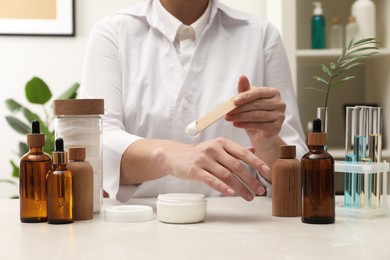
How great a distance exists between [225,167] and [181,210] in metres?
0.12

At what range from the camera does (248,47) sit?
5.37ft

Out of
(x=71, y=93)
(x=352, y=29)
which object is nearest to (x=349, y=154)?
(x=352, y=29)

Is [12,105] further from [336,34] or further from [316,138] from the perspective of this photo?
[316,138]

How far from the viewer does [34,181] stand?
104 cm

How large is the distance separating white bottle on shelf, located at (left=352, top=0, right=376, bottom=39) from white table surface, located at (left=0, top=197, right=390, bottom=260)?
1.62 metres

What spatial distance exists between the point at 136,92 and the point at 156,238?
0.74 m

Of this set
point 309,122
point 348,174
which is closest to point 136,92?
point 348,174

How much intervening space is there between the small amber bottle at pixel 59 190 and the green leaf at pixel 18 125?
1639 mm

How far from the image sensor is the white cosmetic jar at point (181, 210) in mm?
1004

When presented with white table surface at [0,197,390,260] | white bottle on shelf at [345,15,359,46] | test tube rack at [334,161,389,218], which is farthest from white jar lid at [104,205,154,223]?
white bottle on shelf at [345,15,359,46]

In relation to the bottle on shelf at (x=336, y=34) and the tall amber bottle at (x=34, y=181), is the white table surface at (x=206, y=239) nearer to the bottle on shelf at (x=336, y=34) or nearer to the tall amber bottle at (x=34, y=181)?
the tall amber bottle at (x=34, y=181)

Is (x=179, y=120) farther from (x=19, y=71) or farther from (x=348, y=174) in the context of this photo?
(x=19, y=71)

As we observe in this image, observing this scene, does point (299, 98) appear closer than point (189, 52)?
No

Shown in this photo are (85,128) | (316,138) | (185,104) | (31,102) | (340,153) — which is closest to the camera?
(316,138)
